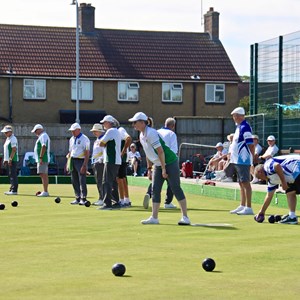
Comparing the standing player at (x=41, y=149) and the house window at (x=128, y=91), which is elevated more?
the house window at (x=128, y=91)

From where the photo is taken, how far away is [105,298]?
6.11 meters

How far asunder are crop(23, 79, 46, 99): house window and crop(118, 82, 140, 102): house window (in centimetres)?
363

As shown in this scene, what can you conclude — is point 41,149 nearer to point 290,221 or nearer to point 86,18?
point 290,221

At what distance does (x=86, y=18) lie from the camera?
44.6 meters

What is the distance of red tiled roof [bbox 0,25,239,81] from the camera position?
42594 millimetres

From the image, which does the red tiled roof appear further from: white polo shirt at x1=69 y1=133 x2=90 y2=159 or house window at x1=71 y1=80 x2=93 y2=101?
white polo shirt at x1=69 y1=133 x2=90 y2=159

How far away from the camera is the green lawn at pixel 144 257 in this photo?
6.46m

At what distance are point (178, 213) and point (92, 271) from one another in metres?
6.40

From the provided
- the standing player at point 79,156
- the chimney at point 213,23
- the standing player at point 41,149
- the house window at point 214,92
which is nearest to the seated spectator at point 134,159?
the standing player at point 41,149

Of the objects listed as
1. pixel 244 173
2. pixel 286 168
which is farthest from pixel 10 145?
pixel 286 168

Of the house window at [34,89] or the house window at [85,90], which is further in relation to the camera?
the house window at [85,90]

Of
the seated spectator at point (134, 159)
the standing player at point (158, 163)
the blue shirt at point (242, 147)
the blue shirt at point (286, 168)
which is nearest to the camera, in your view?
the standing player at point (158, 163)

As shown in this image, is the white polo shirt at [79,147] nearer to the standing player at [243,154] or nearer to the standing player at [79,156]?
the standing player at [79,156]

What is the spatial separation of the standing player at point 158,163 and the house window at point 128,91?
32.0 meters
